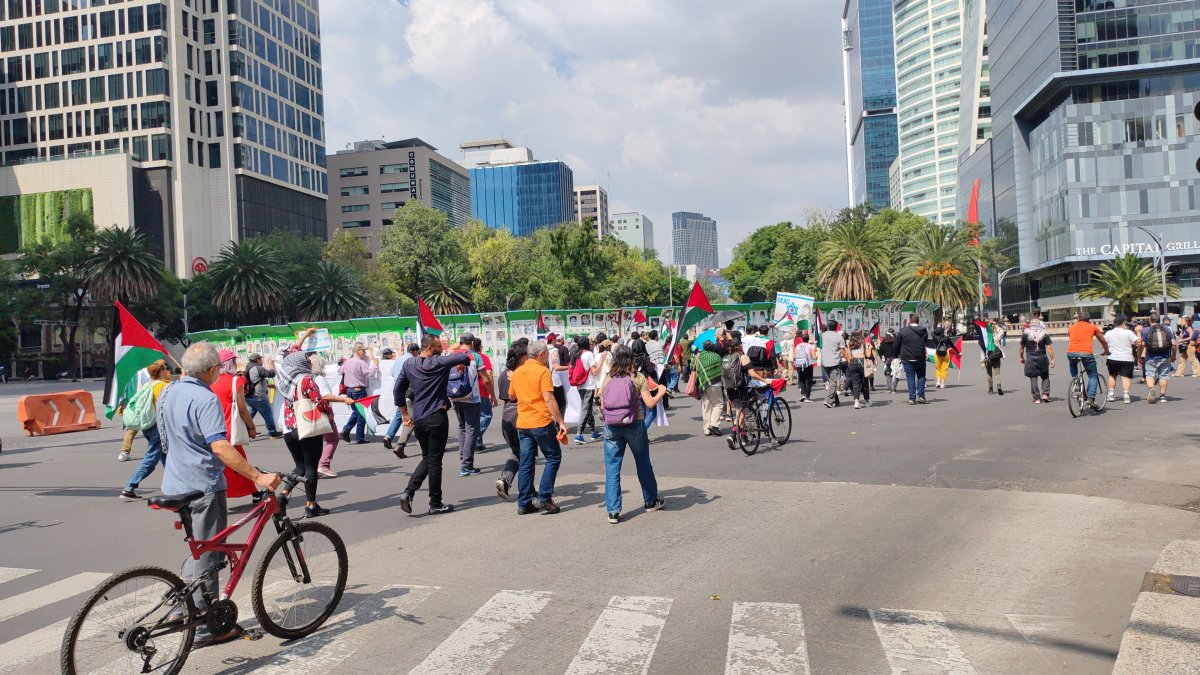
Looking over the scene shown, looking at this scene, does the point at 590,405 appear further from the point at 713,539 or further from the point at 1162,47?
the point at 1162,47

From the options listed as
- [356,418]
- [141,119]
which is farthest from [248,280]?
[356,418]

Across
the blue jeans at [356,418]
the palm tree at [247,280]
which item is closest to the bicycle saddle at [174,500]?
the blue jeans at [356,418]

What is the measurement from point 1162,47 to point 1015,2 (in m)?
16.2

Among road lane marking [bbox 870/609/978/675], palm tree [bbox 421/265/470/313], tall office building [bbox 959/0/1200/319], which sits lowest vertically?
road lane marking [bbox 870/609/978/675]

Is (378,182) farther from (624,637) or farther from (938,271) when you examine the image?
(624,637)

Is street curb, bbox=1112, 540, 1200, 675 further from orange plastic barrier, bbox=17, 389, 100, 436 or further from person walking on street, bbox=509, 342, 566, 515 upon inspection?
orange plastic barrier, bbox=17, 389, 100, 436

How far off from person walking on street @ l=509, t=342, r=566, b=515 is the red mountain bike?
3374 mm

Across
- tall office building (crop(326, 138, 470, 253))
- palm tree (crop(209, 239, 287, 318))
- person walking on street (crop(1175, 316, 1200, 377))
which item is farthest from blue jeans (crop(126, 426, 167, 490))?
tall office building (crop(326, 138, 470, 253))

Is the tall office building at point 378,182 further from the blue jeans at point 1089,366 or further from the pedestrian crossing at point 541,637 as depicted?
the pedestrian crossing at point 541,637

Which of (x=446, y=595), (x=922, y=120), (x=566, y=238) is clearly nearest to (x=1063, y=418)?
(x=446, y=595)

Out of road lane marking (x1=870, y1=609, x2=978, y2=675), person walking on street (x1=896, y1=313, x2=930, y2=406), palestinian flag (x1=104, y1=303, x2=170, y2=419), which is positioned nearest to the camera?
road lane marking (x1=870, y1=609, x2=978, y2=675)

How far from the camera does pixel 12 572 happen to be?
24.8ft

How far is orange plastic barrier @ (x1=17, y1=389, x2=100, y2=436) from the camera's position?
70.0 feet

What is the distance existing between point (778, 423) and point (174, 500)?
9.81 meters
